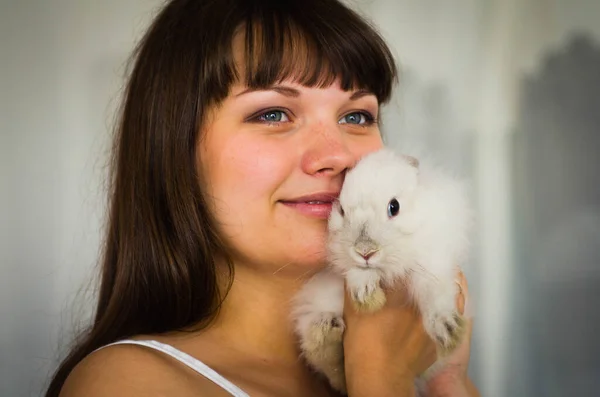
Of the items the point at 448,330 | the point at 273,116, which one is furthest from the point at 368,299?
the point at 273,116

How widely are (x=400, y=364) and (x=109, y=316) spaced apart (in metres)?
0.57

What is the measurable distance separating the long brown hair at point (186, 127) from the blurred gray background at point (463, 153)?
61cm

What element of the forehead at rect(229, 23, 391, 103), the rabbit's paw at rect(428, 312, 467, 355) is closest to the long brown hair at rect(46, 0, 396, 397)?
the forehead at rect(229, 23, 391, 103)

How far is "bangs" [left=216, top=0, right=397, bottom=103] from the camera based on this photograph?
1.27 metres

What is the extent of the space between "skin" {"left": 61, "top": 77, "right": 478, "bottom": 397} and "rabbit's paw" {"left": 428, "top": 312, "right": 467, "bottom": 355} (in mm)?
54

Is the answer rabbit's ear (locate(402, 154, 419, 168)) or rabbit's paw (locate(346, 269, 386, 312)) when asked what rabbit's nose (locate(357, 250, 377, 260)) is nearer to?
rabbit's paw (locate(346, 269, 386, 312))

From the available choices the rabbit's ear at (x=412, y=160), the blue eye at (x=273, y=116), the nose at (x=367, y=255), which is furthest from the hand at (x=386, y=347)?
the blue eye at (x=273, y=116)

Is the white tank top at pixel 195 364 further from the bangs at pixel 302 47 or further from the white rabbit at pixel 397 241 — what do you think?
the bangs at pixel 302 47

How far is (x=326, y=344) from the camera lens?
1.27 meters

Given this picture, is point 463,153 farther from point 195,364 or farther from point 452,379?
point 195,364

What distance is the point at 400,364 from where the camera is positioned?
3.97 ft

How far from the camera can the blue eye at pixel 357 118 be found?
54.7 inches

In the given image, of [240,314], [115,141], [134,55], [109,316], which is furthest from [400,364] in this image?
[134,55]

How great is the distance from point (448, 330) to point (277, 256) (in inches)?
13.6
